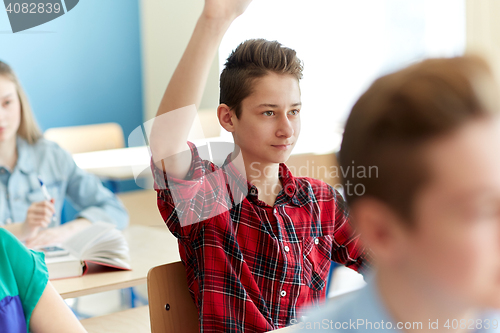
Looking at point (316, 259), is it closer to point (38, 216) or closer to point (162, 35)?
point (38, 216)

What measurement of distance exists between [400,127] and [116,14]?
4066 mm

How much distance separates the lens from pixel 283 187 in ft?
3.51

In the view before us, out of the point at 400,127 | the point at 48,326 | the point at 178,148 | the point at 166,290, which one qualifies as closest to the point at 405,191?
the point at 400,127

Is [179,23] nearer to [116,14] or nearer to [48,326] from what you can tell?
[116,14]

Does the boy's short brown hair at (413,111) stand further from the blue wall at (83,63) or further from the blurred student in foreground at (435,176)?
the blue wall at (83,63)

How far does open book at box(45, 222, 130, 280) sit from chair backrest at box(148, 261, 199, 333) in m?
0.34

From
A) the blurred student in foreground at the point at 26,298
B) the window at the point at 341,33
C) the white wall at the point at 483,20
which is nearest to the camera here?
the blurred student in foreground at the point at 26,298

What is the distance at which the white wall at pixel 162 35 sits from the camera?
4004 mm

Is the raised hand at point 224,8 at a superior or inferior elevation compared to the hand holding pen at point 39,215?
superior

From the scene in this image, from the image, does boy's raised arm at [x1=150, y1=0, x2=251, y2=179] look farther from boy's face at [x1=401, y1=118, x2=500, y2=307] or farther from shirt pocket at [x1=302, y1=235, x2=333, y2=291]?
boy's face at [x1=401, y1=118, x2=500, y2=307]

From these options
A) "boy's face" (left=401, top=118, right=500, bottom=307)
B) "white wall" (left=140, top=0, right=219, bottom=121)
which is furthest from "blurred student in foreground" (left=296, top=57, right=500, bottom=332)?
"white wall" (left=140, top=0, right=219, bottom=121)

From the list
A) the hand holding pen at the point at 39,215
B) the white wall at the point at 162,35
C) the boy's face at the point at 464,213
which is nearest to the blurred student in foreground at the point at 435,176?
the boy's face at the point at 464,213

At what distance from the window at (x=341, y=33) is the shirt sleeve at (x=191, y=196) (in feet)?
8.54

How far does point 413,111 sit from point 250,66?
76cm
